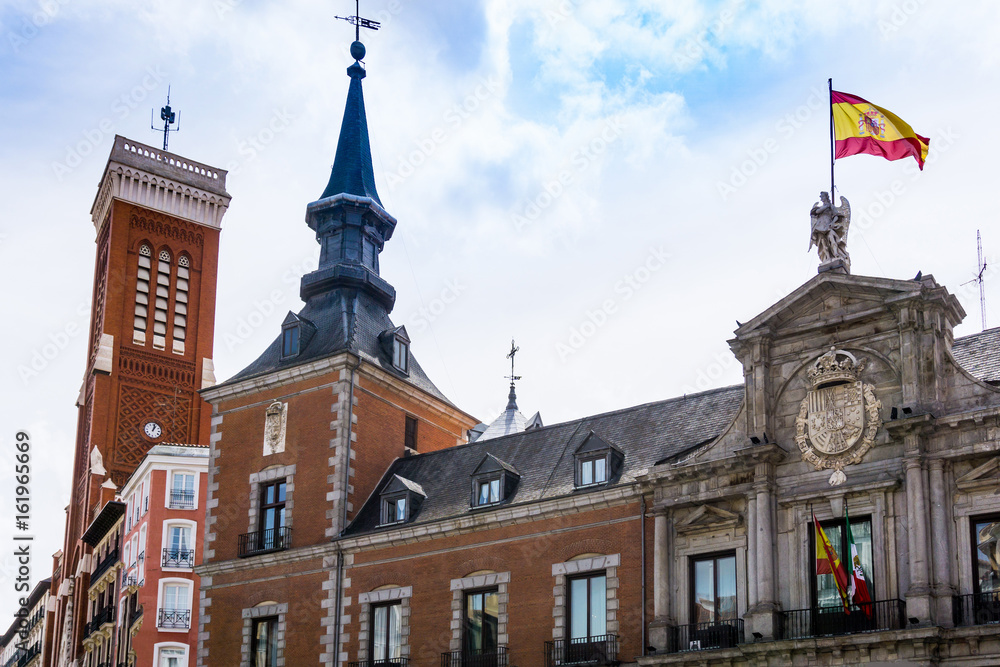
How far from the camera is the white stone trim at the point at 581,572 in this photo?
33.3 m

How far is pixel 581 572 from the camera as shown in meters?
34.3

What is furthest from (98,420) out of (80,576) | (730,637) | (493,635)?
(730,637)

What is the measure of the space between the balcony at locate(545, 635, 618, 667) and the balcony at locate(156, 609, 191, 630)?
29071 millimetres

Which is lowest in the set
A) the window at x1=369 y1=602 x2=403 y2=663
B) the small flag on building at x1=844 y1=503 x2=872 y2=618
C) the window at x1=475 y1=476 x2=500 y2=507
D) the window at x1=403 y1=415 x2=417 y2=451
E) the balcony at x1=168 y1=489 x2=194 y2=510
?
the window at x1=369 y1=602 x2=403 y2=663

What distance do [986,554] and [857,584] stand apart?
110 inches

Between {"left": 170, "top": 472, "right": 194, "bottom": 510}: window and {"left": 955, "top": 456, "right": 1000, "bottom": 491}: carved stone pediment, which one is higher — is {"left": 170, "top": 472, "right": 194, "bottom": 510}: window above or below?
above

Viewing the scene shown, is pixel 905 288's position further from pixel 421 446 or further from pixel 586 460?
pixel 421 446

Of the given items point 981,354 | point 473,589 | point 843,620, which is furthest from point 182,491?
point 981,354

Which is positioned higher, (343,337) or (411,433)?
(343,337)

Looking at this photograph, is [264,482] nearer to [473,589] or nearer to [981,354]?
[473,589]

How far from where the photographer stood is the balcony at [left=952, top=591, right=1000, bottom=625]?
2709 cm

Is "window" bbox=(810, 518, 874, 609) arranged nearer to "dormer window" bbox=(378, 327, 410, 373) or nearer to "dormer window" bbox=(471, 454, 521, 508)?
"dormer window" bbox=(471, 454, 521, 508)

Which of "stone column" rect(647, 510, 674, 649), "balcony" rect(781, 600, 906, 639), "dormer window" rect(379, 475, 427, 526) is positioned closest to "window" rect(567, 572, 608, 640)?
"stone column" rect(647, 510, 674, 649)

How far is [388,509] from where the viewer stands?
132ft
